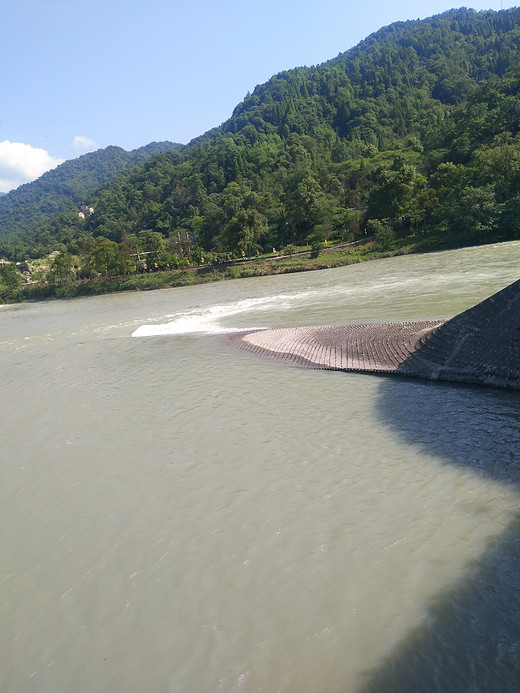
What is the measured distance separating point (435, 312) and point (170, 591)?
12748mm

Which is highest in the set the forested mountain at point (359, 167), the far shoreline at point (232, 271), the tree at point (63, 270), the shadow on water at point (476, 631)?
the forested mountain at point (359, 167)

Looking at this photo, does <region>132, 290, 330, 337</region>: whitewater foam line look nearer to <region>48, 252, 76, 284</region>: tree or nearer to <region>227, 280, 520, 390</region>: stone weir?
<region>227, 280, 520, 390</region>: stone weir

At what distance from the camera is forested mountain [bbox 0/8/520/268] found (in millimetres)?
41906

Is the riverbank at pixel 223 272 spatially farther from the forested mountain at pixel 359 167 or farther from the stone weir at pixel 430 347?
the stone weir at pixel 430 347

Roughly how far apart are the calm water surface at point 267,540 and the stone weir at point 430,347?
0.41 meters


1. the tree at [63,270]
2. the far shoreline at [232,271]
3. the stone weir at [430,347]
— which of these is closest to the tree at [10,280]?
the far shoreline at [232,271]

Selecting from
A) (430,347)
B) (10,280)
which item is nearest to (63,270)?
(10,280)

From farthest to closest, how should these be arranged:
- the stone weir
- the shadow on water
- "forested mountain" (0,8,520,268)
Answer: "forested mountain" (0,8,520,268)
the stone weir
the shadow on water

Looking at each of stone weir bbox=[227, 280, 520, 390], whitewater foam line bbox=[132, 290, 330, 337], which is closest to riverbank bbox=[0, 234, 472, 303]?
whitewater foam line bbox=[132, 290, 330, 337]

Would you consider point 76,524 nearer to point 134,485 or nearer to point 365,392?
point 134,485

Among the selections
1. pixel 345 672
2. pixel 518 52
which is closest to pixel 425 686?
pixel 345 672

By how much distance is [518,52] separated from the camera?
120m

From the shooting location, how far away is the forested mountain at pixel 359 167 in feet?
137

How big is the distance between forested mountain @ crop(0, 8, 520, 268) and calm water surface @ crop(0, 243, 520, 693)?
33105mm
